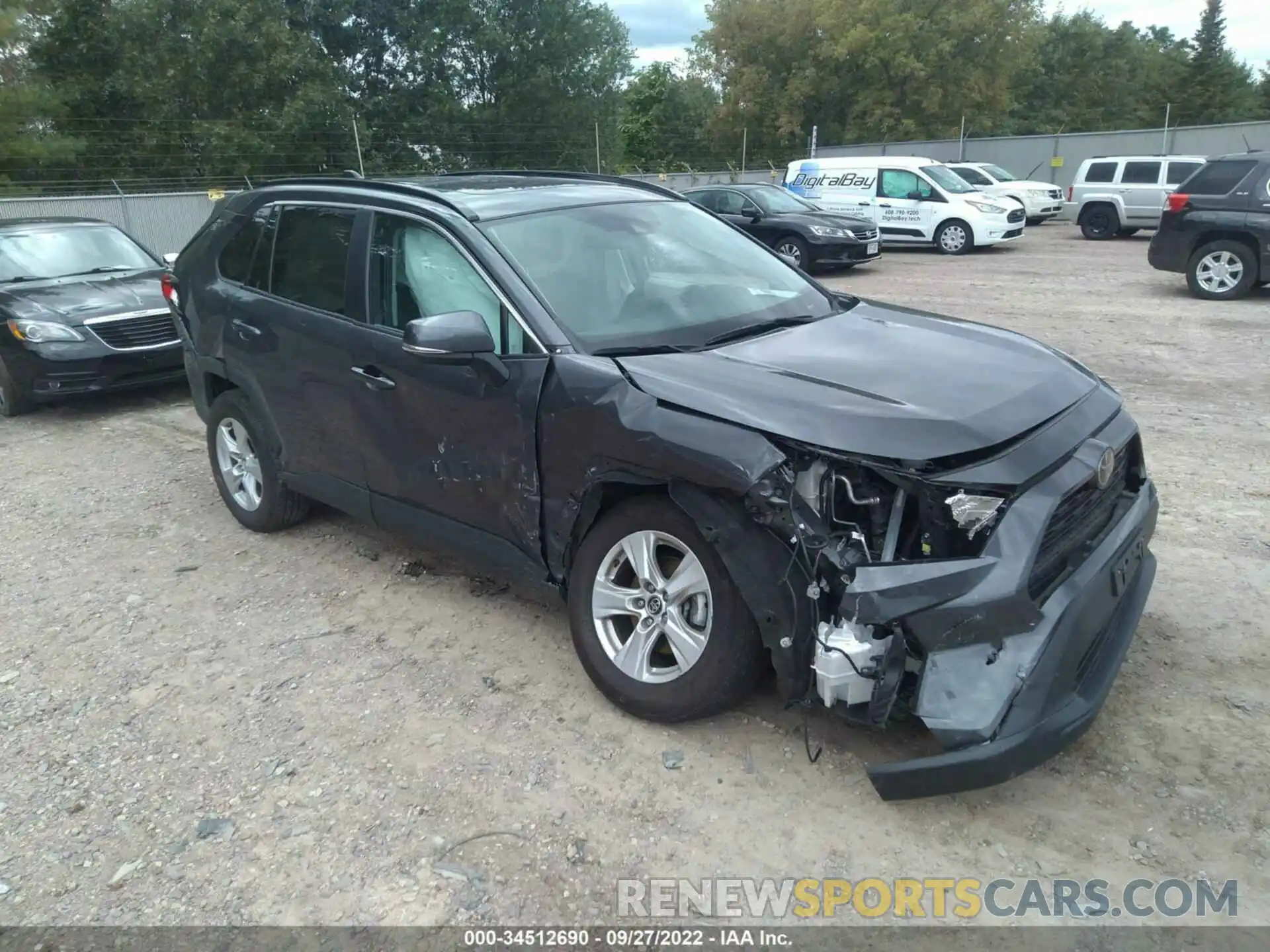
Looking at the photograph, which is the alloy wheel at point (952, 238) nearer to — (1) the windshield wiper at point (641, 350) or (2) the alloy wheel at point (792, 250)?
(2) the alloy wheel at point (792, 250)

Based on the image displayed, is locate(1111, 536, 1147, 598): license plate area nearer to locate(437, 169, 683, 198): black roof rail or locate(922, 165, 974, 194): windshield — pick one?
locate(437, 169, 683, 198): black roof rail

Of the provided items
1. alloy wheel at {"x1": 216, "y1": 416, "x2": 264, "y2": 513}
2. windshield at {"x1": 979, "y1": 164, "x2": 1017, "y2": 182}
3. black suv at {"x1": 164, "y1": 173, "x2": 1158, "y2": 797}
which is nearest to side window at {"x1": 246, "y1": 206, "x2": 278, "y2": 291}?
black suv at {"x1": 164, "y1": 173, "x2": 1158, "y2": 797}

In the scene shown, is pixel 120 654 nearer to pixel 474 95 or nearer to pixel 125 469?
pixel 125 469

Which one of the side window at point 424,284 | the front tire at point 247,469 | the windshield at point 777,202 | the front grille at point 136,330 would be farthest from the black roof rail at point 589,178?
the windshield at point 777,202

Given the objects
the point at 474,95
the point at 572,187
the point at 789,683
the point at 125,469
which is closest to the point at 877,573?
the point at 789,683

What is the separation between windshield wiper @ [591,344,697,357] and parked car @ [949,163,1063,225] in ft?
73.7

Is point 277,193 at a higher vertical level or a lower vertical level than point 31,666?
higher

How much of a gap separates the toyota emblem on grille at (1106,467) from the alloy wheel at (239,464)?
4.03m

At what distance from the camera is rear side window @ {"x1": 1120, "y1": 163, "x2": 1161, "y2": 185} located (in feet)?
66.2

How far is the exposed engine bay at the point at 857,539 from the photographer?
2740 millimetres

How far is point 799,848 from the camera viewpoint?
2787 millimetres

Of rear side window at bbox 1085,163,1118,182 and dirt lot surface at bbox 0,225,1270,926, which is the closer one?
dirt lot surface at bbox 0,225,1270,926

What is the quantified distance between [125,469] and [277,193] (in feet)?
9.21

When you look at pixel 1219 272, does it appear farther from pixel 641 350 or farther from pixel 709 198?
pixel 641 350
